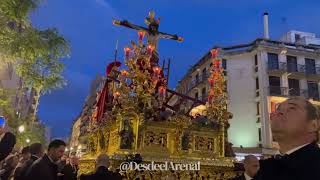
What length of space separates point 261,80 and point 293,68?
3800mm

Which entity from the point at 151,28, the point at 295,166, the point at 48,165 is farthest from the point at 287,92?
the point at 295,166

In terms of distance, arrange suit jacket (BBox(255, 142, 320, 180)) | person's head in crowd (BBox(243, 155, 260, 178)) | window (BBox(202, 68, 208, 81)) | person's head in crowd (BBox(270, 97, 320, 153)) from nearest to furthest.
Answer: suit jacket (BBox(255, 142, 320, 180)) < person's head in crowd (BBox(270, 97, 320, 153)) < person's head in crowd (BBox(243, 155, 260, 178)) < window (BBox(202, 68, 208, 81))

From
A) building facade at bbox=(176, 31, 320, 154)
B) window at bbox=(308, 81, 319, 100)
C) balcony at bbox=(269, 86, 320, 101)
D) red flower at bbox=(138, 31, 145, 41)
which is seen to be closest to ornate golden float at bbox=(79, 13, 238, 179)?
red flower at bbox=(138, 31, 145, 41)

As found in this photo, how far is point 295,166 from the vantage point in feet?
6.97

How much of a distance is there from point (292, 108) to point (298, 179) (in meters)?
0.60

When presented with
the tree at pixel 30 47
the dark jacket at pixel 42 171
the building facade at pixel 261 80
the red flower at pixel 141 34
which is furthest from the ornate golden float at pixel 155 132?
the building facade at pixel 261 80

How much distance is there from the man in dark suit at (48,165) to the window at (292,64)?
31758 millimetres

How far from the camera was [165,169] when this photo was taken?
845 cm

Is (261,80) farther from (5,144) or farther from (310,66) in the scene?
(5,144)

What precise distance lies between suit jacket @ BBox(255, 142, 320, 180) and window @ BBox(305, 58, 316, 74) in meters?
35.2

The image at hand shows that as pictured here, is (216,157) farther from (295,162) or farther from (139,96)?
(295,162)

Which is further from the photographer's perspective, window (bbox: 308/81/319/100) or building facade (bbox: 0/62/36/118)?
window (bbox: 308/81/319/100)

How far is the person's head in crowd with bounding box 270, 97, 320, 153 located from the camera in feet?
7.86

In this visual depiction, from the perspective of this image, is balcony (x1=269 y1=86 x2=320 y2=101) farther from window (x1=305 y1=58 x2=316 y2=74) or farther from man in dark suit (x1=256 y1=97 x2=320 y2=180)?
man in dark suit (x1=256 y1=97 x2=320 y2=180)
